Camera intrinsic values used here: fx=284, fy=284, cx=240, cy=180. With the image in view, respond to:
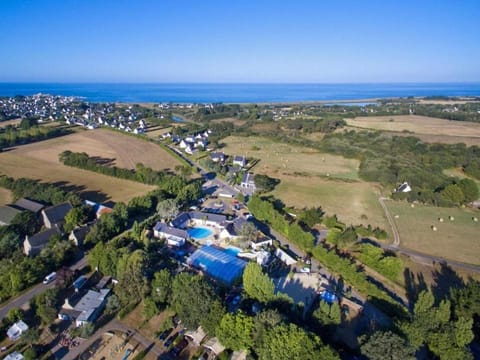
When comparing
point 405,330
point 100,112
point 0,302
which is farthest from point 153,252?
point 100,112

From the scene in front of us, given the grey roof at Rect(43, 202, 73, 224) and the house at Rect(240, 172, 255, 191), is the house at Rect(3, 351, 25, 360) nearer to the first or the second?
the grey roof at Rect(43, 202, 73, 224)

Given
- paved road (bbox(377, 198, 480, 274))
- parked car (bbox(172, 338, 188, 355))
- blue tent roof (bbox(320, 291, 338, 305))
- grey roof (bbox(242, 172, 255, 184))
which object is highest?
grey roof (bbox(242, 172, 255, 184))

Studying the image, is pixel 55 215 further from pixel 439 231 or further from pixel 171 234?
pixel 439 231

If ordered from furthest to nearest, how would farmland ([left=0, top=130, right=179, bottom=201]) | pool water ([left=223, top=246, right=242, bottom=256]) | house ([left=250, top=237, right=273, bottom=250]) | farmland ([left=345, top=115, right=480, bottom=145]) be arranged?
farmland ([left=345, top=115, right=480, bottom=145]), farmland ([left=0, top=130, right=179, bottom=201]), house ([left=250, top=237, right=273, bottom=250]), pool water ([left=223, top=246, right=242, bottom=256])

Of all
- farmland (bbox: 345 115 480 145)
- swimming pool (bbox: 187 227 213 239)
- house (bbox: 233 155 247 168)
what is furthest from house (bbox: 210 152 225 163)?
farmland (bbox: 345 115 480 145)

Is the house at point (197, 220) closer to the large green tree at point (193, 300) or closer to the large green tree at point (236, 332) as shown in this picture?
the large green tree at point (193, 300)

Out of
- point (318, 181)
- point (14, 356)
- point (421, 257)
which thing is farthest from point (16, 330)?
point (318, 181)

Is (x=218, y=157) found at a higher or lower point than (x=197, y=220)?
higher
